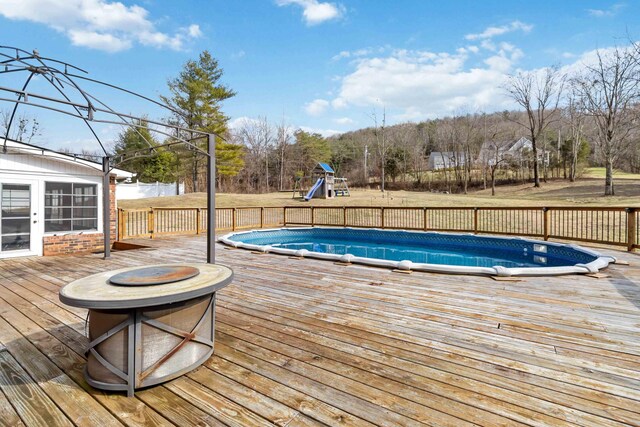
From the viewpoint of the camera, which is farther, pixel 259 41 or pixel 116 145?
pixel 116 145

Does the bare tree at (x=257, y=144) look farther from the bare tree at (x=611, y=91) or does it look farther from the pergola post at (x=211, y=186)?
the pergola post at (x=211, y=186)

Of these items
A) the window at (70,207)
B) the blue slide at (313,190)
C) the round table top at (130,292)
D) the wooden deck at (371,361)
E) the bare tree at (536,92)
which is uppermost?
the bare tree at (536,92)

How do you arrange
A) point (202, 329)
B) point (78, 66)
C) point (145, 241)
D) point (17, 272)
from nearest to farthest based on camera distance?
point (202, 329), point (78, 66), point (17, 272), point (145, 241)

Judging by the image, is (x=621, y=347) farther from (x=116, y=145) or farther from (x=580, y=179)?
(x=116, y=145)

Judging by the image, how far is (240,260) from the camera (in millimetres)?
6184

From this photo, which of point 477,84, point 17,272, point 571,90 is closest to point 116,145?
point 17,272

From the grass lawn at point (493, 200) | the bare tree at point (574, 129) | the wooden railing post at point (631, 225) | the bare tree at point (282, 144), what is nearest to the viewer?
the wooden railing post at point (631, 225)

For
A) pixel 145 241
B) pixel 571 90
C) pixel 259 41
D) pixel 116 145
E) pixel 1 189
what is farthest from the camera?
pixel 116 145

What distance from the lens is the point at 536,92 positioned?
25469mm

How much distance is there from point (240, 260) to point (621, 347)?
5382 millimetres

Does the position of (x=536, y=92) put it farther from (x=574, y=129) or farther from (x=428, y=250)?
(x=428, y=250)

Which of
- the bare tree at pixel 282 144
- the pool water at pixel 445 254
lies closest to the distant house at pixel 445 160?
the bare tree at pixel 282 144

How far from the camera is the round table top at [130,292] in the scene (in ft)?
5.90

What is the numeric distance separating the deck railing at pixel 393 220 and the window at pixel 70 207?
1.15 m
